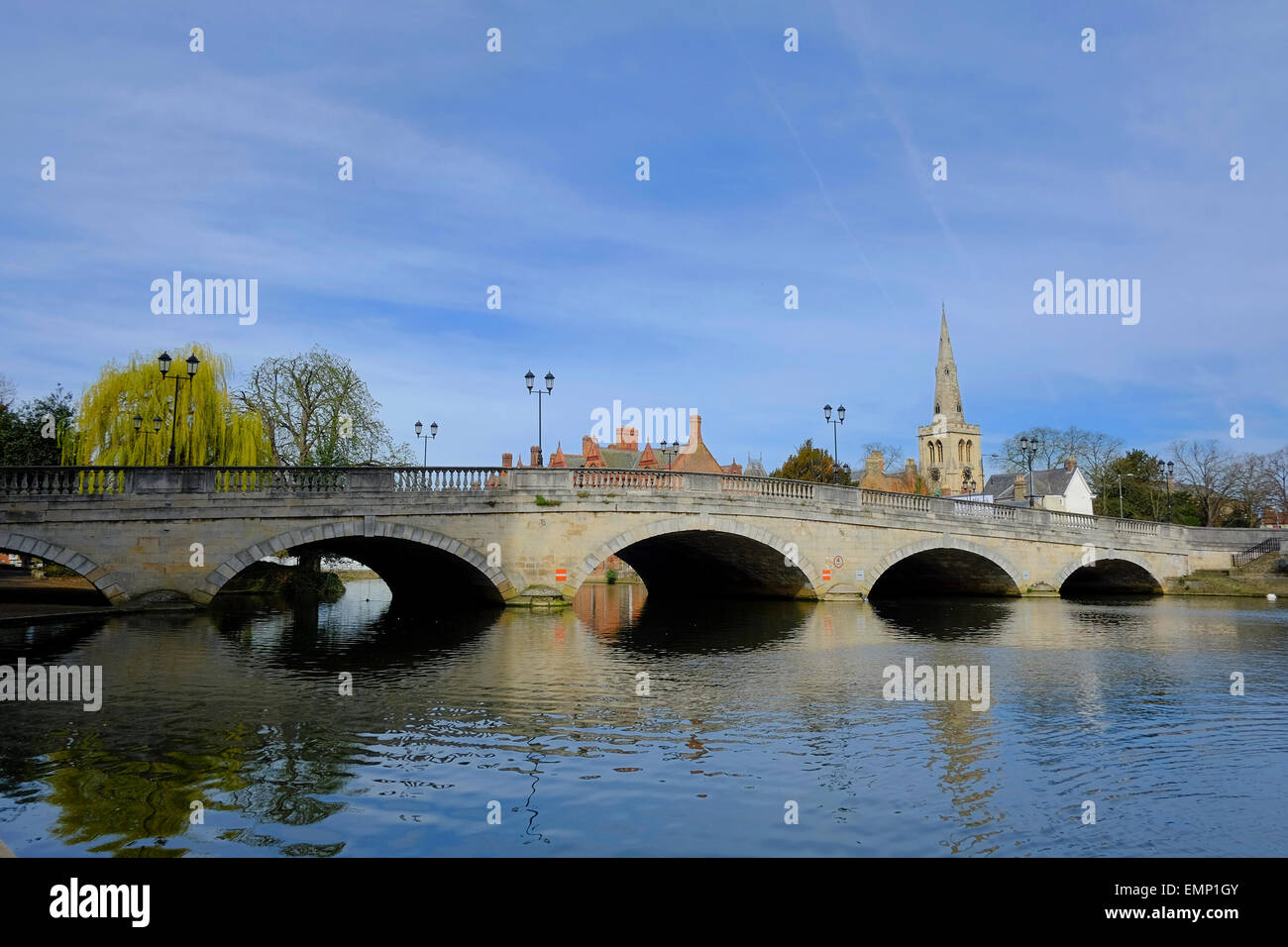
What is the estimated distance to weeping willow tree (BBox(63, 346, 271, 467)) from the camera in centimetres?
3578

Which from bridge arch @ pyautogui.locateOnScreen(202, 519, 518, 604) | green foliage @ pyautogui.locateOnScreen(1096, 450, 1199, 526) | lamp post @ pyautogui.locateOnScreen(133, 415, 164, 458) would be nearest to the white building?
green foliage @ pyautogui.locateOnScreen(1096, 450, 1199, 526)

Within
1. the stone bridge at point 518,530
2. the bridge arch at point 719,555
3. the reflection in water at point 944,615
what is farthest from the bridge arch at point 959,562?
the bridge arch at point 719,555

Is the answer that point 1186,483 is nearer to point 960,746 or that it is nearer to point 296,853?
point 960,746

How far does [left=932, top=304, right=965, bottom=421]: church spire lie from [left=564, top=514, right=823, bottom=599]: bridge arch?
62.6 m

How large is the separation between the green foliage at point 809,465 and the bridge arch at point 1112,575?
24.2 metres

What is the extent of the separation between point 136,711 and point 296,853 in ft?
20.7

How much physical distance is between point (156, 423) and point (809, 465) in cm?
4663

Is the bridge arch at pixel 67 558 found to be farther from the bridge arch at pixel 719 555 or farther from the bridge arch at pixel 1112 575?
the bridge arch at pixel 1112 575

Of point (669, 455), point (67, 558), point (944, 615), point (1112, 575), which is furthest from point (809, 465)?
point (67, 558)

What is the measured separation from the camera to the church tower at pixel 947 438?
310 feet

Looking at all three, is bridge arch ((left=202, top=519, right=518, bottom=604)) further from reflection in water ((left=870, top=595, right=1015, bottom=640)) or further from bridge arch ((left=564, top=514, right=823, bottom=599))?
reflection in water ((left=870, top=595, right=1015, bottom=640))
